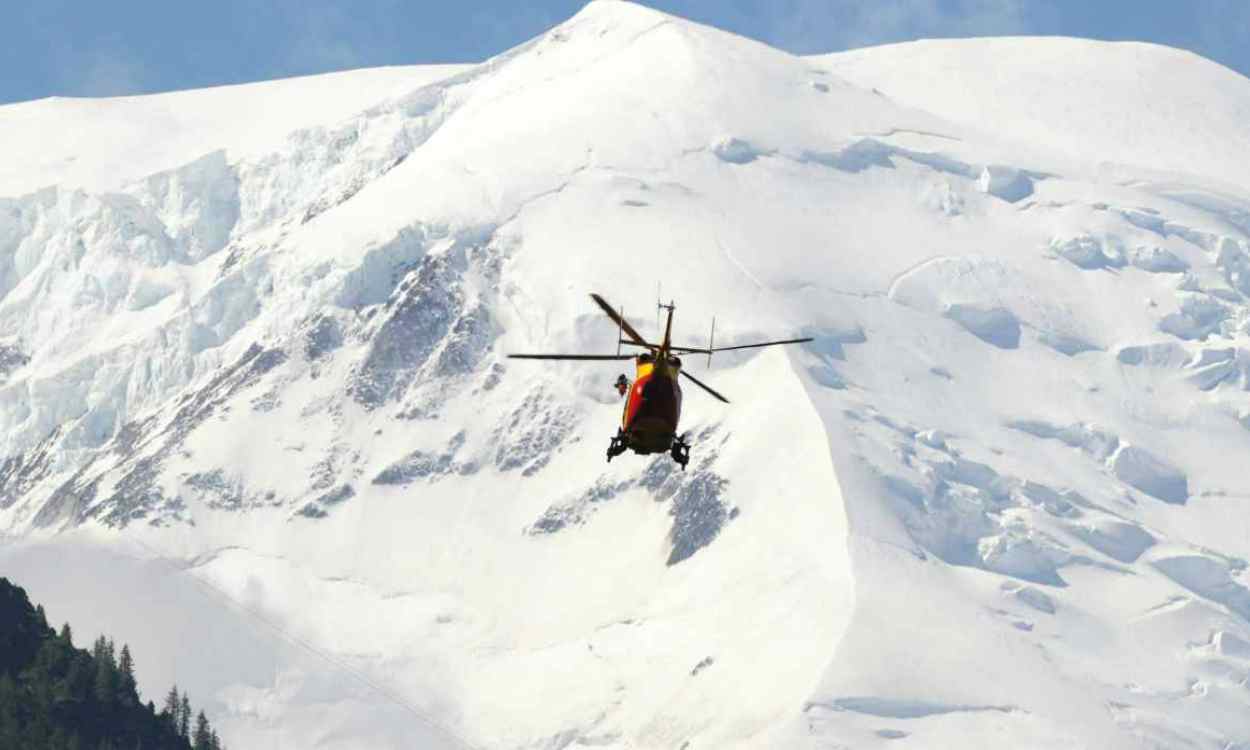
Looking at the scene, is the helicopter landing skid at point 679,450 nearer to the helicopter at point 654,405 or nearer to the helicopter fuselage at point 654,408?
the helicopter at point 654,405

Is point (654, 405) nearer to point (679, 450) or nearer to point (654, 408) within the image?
point (654, 408)

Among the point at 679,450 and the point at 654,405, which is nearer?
the point at 654,405

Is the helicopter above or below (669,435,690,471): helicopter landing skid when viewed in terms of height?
above

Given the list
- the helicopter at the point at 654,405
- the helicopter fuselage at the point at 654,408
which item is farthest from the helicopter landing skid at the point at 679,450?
the helicopter fuselage at the point at 654,408

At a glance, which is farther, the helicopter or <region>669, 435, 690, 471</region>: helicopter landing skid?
<region>669, 435, 690, 471</region>: helicopter landing skid

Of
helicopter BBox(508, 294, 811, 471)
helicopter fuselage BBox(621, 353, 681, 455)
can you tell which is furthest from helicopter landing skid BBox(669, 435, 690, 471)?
helicopter fuselage BBox(621, 353, 681, 455)

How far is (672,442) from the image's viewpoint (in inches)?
5320

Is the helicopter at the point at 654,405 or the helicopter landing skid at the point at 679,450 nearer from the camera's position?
the helicopter at the point at 654,405

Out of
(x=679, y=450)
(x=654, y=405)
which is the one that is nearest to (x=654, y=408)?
(x=654, y=405)

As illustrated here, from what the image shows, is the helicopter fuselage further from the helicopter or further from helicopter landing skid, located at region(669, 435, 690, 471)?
helicopter landing skid, located at region(669, 435, 690, 471)

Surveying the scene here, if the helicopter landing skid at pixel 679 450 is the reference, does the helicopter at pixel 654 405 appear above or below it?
above

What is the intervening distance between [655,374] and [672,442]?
3.20 meters

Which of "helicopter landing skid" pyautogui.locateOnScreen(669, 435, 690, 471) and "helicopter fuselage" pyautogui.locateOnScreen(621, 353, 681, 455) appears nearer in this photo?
"helicopter fuselage" pyautogui.locateOnScreen(621, 353, 681, 455)

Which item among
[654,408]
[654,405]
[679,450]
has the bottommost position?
[679,450]
